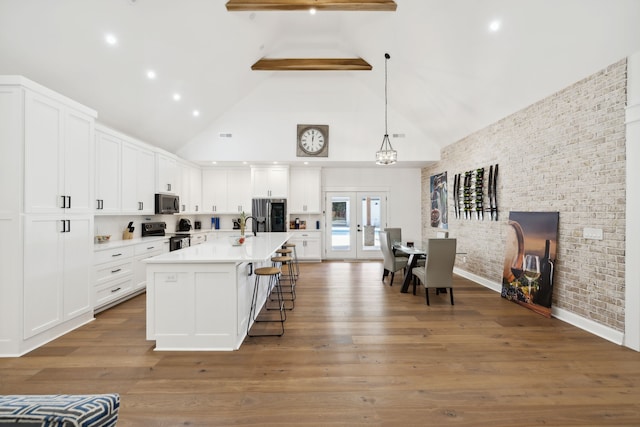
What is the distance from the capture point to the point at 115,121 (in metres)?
4.68

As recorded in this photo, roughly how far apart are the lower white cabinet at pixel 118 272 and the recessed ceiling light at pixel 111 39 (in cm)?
272

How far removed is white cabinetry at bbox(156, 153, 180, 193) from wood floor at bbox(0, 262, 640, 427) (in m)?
2.88

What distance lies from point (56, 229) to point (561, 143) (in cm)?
616

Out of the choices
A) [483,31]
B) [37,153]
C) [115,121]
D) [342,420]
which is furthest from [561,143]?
[115,121]

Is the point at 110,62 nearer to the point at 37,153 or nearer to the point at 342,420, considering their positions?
the point at 37,153

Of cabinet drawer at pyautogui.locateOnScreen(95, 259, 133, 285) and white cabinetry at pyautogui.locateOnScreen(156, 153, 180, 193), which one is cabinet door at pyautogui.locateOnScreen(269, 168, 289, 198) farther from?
cabinet drawer at pyautogui.locateOnScreen(95, 259, 133, 285)

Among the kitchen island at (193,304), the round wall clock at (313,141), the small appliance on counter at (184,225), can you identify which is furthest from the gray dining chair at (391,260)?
the small appliance on counter at (184,225)

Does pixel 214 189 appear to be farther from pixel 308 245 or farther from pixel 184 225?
pixel 308 245

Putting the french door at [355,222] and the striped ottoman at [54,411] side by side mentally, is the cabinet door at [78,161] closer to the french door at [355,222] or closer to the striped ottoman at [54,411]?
the striped ottoman at [54,411]

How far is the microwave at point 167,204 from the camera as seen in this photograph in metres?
5.32

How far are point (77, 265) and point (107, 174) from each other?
1607 millimetres

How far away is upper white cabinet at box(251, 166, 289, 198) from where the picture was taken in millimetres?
7109

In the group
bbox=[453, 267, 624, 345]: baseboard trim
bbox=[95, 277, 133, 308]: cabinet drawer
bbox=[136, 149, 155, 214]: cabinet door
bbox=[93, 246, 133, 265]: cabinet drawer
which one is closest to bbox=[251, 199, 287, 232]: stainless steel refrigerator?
bbox=[136, 149, 155, 214]: cabinet door

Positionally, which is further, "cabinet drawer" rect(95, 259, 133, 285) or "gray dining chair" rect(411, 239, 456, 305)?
"gray dining chair" rect(411, 239, 456, 305)
